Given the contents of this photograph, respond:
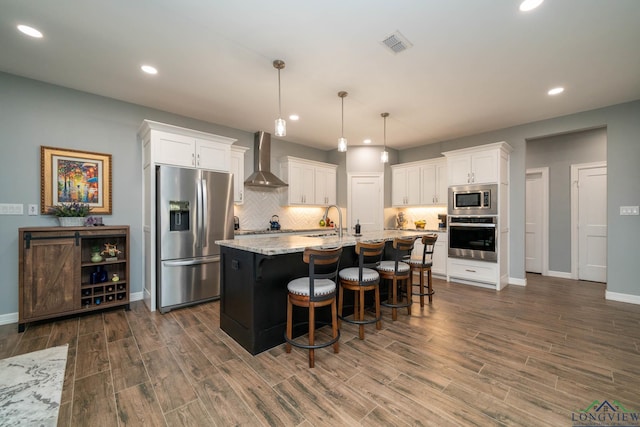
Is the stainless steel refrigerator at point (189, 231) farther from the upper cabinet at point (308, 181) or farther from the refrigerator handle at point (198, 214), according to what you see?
the upper cabinet at point (308, 181)

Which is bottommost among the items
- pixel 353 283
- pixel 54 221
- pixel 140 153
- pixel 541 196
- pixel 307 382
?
pixel 307 382

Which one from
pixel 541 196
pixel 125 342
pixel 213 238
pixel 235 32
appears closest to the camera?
pixel 235 32

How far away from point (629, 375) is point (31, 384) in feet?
14.9

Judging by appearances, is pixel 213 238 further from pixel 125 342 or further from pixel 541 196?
pixel 541 196

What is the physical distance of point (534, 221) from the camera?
568 centimetres

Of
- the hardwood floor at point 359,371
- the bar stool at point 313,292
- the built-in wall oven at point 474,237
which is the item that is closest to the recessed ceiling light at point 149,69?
the bar stool at point 313,292

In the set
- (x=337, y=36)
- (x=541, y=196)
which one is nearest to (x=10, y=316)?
(x=337, y=36)

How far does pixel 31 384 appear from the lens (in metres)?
1.97

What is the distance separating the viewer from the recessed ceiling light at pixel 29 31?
91.1 inches

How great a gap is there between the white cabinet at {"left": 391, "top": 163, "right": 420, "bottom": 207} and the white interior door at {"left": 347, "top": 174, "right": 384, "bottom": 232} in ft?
1.27

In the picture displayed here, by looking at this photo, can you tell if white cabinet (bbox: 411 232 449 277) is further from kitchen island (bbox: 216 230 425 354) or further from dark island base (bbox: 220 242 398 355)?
dark island base (bbox: 220 242 398 355)

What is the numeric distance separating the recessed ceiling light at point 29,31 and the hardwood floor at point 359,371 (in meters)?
2.87

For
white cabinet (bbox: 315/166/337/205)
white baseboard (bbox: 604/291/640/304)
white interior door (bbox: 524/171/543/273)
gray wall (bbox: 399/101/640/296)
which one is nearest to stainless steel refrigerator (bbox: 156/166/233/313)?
white cabinet (bbox: 315/166/337/205)

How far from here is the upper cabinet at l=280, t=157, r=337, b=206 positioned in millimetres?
5633
